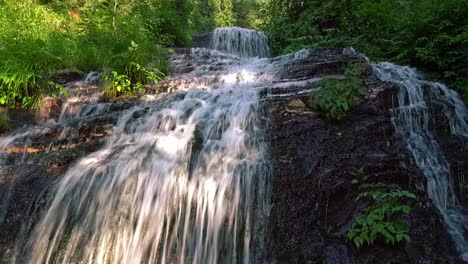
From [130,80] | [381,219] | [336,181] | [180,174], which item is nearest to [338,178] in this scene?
[336,181]

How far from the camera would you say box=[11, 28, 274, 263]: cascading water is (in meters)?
3.25

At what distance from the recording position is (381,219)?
290 centimetres

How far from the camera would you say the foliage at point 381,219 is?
Answer: 2.80 metres

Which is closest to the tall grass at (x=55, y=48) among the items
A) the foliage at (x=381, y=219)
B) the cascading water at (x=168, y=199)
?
the cascading water at (x=168, y=199)

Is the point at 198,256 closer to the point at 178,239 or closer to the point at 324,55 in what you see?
the point at 178,239

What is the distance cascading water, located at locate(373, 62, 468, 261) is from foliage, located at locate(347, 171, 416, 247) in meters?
1.03

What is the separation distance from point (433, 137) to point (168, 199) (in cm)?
372

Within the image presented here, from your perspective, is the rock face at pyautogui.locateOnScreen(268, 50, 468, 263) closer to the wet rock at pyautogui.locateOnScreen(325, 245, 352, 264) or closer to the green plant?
the wet rock at pyautogui.locateOnScreen(325, 245, 352, 264)

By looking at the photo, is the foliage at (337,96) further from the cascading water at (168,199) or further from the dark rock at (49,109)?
the dark rock at (49,109)

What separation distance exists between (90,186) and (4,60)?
3.71 metres

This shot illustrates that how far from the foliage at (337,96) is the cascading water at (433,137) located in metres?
0.66

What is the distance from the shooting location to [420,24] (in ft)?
24.1

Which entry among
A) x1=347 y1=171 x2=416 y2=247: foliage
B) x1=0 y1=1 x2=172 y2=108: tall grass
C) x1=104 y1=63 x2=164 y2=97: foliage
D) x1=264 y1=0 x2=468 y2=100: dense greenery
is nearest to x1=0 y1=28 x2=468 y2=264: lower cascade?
x1=347 y1=171 x2=416 y2=247: foliage

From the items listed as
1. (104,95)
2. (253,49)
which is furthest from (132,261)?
(253,49)
